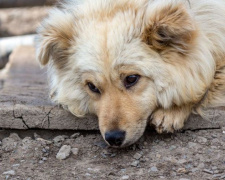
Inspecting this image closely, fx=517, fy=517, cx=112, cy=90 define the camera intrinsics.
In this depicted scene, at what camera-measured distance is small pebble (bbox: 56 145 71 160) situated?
407 centimetres

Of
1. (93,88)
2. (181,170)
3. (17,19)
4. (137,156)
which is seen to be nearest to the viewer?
(181,170)

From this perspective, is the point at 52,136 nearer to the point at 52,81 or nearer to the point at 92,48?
the point at 52,81

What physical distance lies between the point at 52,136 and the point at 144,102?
0.99 metres

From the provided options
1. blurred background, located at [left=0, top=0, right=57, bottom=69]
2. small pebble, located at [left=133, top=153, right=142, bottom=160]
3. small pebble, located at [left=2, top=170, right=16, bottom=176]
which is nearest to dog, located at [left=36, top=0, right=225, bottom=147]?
small pebble, located at [left=133, top=153, right=142, bottom=160]

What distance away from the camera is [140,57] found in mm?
3982

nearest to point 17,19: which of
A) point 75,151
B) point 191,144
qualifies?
point 75,151

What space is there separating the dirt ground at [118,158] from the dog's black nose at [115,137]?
21 cm

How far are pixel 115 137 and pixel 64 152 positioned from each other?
0.55m

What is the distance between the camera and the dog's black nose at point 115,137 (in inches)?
148

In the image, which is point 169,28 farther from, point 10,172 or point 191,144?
point 10,172

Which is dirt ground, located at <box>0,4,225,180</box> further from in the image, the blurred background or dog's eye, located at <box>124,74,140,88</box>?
the blurred background

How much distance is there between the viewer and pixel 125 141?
3.82 meters

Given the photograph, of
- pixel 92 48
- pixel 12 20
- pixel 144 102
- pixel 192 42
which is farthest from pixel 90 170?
pixel 12 20

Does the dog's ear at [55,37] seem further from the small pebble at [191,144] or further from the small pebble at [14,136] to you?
the small pebble at [191,144]
